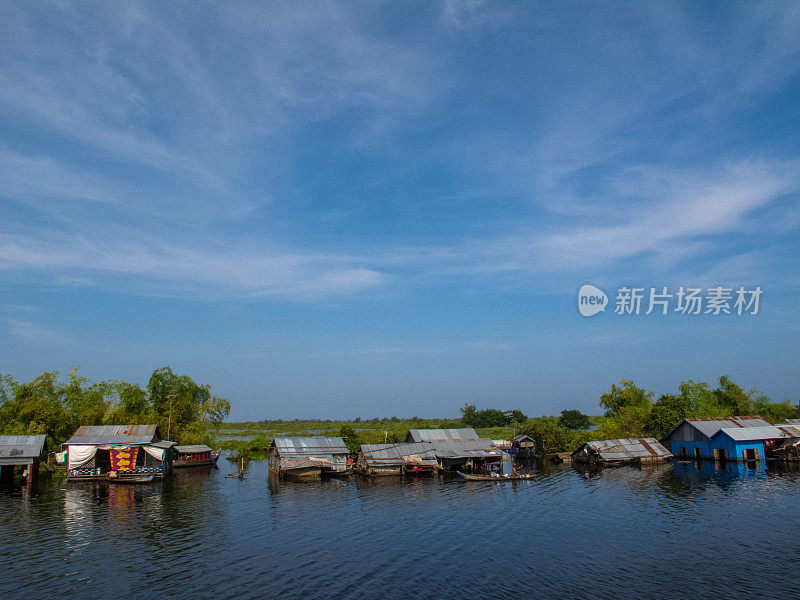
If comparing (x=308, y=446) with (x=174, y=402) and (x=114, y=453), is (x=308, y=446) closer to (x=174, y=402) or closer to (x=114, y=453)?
(x=114, y=453)

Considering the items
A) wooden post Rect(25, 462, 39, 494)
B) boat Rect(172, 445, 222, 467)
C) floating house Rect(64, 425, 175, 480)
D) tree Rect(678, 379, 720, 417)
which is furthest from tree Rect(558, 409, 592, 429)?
wooden post Rect(25, 462, 39, 494)

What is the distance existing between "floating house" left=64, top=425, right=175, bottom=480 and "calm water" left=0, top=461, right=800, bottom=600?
323 inches

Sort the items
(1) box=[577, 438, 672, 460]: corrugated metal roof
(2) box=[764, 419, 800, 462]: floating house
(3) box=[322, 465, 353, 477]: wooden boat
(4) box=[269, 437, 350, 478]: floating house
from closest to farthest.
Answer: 1. (4) box=[269, 437, 350, 478]: floating house
2. (2) box=[764, 419, 800, 462]: floating house
3. (3) box=[322, 465, 353, 477]: wooden boat
4. (1) box=[577, 438, 672, 460]: corrugated metal roof

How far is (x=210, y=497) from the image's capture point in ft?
182

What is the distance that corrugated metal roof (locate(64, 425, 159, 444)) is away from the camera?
66.8 m

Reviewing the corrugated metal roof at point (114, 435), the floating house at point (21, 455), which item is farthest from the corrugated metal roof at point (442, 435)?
the floating house at point (21, 455)

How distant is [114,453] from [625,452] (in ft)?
241

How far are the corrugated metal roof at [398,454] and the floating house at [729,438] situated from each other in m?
41.8

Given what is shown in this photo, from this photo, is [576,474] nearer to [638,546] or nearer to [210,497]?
[638,546]

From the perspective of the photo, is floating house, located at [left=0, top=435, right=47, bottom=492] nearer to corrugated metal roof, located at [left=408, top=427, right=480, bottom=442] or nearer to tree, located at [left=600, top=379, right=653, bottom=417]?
corrugated metal roof, located at [left=408, top=427, right=480, bottom=442]

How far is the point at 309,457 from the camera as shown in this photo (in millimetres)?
70188

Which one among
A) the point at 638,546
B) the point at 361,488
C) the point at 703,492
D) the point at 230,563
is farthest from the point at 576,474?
the point at 230,563

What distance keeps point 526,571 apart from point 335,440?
50.8 meters

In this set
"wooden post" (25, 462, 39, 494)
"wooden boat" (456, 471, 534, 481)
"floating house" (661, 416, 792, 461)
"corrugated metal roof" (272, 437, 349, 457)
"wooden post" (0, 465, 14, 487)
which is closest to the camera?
"wooden post" (25, 462, 39, 494)
